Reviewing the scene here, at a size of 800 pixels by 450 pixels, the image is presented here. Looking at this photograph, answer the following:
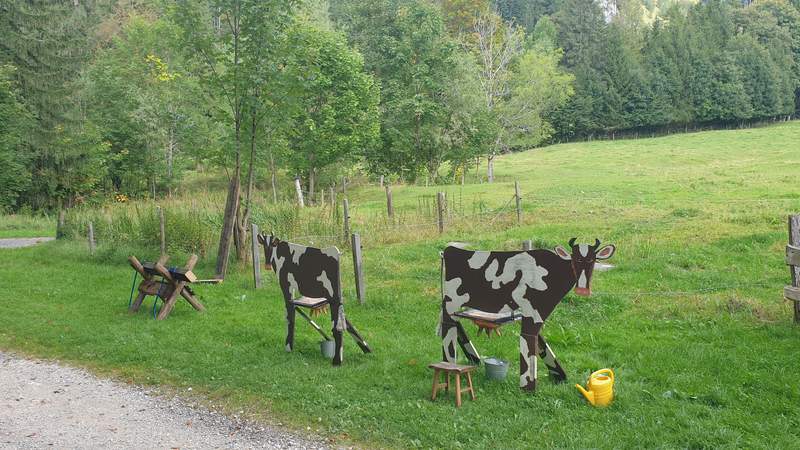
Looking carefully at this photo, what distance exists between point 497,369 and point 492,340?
5.24ft

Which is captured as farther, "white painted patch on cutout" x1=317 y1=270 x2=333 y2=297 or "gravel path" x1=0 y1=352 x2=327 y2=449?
"white painted patch on cutout" x1=317 y1=270 x2=333 y2=297

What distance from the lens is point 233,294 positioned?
511 inches

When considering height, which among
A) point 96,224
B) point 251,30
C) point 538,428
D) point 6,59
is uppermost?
point 6,59

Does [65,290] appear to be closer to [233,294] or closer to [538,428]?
[233,294]

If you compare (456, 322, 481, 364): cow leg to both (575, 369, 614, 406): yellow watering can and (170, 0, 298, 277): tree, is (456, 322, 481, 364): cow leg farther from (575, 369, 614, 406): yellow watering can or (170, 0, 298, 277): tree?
(170, 0, 298, 277): tree

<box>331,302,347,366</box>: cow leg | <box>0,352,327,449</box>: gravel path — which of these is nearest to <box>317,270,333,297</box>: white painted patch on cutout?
<box>331,302,347,366</box>: cow leg

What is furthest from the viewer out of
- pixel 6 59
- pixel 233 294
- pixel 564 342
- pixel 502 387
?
pixel 6 59

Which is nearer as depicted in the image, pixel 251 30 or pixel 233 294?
pixel 233 294

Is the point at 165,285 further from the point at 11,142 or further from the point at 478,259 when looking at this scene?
the point at 11,142

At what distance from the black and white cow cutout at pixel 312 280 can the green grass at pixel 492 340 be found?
0.39 m

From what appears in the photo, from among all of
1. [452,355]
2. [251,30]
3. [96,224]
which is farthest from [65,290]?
[452,355]

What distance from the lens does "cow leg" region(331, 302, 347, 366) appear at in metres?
8.59

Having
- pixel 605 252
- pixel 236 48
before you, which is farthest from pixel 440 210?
pixel 605 252

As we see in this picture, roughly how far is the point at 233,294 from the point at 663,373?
325 inches
